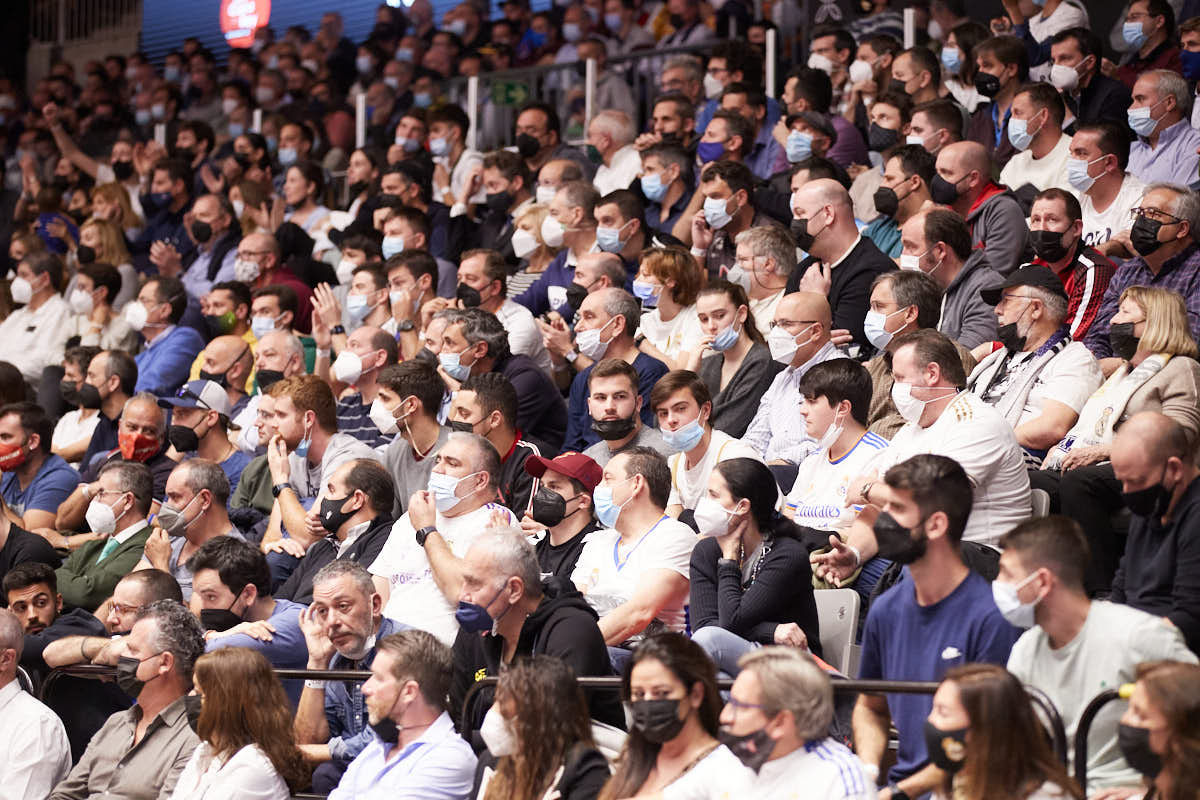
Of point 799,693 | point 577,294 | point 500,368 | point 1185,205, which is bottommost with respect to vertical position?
point 500,368

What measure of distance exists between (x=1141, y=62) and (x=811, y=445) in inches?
167

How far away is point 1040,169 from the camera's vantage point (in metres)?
8.49

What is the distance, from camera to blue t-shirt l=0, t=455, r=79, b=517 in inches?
326

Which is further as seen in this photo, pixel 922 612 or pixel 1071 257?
pixel 1071 257

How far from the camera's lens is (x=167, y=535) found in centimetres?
725

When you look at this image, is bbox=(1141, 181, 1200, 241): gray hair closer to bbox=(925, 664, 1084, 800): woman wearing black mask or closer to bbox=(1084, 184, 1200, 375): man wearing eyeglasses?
bbox=(1084, 184, 1200, 375): man wearing eyeglasses

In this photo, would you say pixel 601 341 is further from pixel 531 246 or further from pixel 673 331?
pixel 531 246

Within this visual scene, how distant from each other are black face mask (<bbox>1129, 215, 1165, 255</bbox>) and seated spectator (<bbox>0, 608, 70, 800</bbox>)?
4.65 m

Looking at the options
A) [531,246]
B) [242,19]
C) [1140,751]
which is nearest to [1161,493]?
[1140,751]

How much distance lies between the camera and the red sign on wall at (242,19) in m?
17.3

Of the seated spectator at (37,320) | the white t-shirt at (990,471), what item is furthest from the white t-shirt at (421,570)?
the seated spectator at (37,320)

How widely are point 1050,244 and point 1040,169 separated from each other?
63.7 inches

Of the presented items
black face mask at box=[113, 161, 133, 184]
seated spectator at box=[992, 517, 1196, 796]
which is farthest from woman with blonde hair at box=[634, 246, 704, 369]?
black face mask at box=[113, 161, 133, 184]

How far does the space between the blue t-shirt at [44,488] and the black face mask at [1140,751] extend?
5998 millimetres
